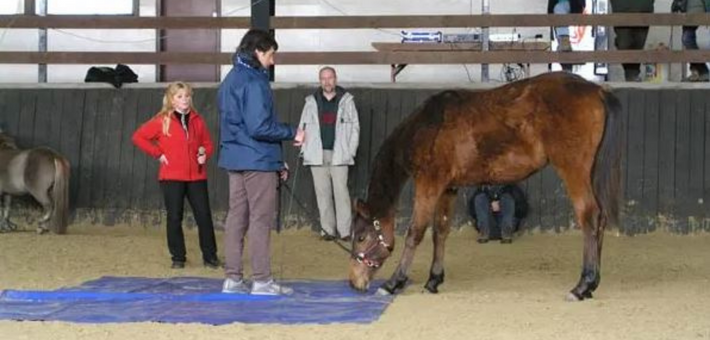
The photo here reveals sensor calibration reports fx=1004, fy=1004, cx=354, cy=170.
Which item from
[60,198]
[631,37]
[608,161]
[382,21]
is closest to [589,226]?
[608,161]

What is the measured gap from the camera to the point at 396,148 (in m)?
7.45

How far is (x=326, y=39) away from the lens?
1389 cm

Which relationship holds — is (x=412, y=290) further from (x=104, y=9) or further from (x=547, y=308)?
(x=104, y=9)

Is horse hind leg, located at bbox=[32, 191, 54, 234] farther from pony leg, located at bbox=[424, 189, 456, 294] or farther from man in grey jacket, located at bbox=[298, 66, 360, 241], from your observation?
pony leg, located at bbox=[424, 189, 456, 294]

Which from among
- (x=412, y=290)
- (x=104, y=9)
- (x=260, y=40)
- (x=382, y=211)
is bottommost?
(x=412, y=290)

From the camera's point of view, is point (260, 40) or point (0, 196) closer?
point (260, 40)

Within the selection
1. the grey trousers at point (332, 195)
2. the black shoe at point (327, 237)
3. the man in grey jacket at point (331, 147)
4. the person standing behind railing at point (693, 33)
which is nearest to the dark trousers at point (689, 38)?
the person standing behind railing at point (693, 33)

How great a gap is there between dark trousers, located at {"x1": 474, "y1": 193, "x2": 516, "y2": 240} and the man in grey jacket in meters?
1.37

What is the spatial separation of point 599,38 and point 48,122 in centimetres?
678

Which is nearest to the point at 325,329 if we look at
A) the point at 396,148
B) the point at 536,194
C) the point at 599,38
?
the point at 396,148

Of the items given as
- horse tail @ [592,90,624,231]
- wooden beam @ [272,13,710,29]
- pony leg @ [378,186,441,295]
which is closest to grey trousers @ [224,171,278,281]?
pony leg @ [378,186,441,295]

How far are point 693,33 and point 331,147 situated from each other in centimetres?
471

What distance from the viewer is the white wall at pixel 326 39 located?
44.5ft

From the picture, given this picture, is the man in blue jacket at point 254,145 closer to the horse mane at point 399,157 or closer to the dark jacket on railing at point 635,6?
the horse mane at point 399,157
